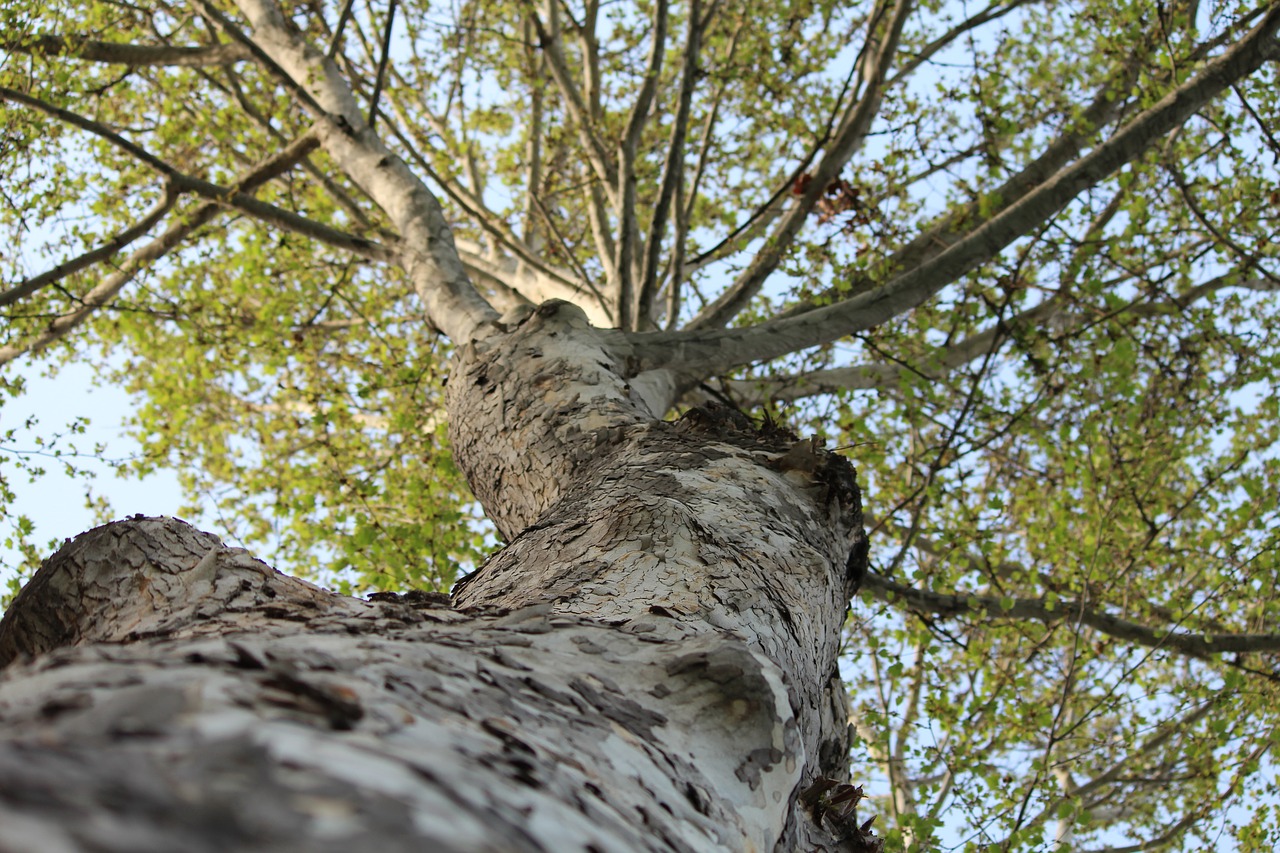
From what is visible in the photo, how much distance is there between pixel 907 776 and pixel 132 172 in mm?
7714

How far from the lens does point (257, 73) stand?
662 cm

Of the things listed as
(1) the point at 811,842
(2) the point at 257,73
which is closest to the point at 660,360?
(1) the point at 811,842

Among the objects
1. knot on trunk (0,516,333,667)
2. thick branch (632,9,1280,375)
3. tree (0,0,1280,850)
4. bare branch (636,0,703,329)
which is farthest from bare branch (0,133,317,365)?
knot on trunk (0,516,333,667)

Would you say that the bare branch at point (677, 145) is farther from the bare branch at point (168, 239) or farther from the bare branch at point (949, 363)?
the bare branch at point (168, 239)

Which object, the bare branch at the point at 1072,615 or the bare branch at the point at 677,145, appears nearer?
the bare branch at the point at 677,145

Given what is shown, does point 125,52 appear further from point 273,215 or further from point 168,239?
point 273,215

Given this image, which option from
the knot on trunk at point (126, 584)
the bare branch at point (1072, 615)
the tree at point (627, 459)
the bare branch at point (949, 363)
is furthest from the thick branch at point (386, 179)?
the bare branch at point (1072, 615)

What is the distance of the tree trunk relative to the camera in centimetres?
56

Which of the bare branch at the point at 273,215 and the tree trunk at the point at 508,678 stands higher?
the bare branch at the point at 273,215

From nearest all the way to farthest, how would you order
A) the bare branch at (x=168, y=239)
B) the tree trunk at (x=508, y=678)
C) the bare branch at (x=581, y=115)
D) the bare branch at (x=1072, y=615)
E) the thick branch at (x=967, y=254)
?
1. the tree trunk at (x=508, y=678)
2. the thick branch at (x=967, y=254)
3. the bare branch at (x=1072, y=615)
4. the bare branch at (x=168, y=239)
5. the bare branch at (x=581, y=115)

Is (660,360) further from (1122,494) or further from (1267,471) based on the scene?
(1267,471)

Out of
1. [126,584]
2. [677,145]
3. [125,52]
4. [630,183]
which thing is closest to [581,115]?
[630,183]

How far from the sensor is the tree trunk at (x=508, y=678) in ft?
1.85

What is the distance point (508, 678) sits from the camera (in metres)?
1.12
